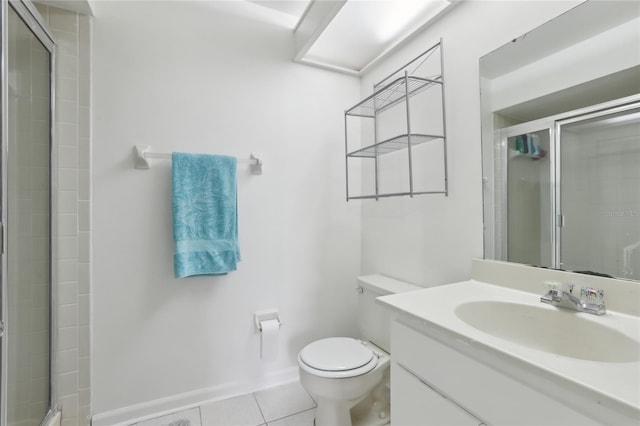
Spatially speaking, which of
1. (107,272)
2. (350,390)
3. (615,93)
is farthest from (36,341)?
(615,93)

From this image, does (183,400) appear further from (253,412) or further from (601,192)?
(601,192)

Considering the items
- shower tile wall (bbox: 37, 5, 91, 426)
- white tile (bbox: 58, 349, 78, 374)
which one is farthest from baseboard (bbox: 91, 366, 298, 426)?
white tile (bbox: 58, 349, 78, 374)

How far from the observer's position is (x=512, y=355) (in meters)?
0.63

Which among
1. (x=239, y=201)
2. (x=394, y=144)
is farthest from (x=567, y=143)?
(x=239, y=201)

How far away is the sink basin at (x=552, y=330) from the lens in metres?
0.78

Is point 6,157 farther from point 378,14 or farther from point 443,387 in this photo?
point 378,14

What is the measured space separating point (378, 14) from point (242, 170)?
3.78ft

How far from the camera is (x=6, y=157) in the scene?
3.29 ft

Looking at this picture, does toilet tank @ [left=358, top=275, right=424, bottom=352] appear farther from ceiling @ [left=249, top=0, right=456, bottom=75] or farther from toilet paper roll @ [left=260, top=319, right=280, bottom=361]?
ceiling @ [left=249, top=0, right=456, bottom=75]

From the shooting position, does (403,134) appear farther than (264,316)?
No

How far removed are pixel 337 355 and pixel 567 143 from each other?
132 centimetres

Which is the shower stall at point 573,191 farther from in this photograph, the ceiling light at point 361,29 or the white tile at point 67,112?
the white tile at point 67,112

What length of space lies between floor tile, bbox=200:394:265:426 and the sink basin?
126 cm

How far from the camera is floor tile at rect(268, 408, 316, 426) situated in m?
1.49
